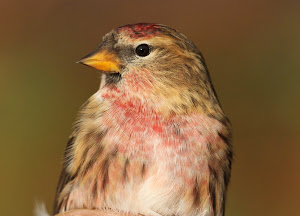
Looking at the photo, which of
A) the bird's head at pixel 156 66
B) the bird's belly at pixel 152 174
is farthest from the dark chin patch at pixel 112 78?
the bird's belly at pixel 152 174

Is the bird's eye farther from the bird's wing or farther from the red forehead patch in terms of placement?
the bird's wing

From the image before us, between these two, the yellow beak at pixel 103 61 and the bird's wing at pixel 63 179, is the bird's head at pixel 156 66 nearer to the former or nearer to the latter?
the yellow beak at pixel 103 61

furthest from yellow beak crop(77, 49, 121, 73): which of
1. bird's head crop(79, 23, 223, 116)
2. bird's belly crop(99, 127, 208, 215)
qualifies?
bird's belly crop(99, 127, 208, 215)

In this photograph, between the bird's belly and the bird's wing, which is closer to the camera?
the bird's belly

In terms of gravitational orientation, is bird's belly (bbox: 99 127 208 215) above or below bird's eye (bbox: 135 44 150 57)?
below

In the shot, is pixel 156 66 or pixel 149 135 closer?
pixel 149 135

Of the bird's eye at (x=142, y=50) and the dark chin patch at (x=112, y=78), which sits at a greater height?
the bird's eye at (x=142, y=50)

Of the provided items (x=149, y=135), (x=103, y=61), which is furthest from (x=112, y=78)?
(x=149, y=135)

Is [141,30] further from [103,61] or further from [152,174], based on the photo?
[152,174]
